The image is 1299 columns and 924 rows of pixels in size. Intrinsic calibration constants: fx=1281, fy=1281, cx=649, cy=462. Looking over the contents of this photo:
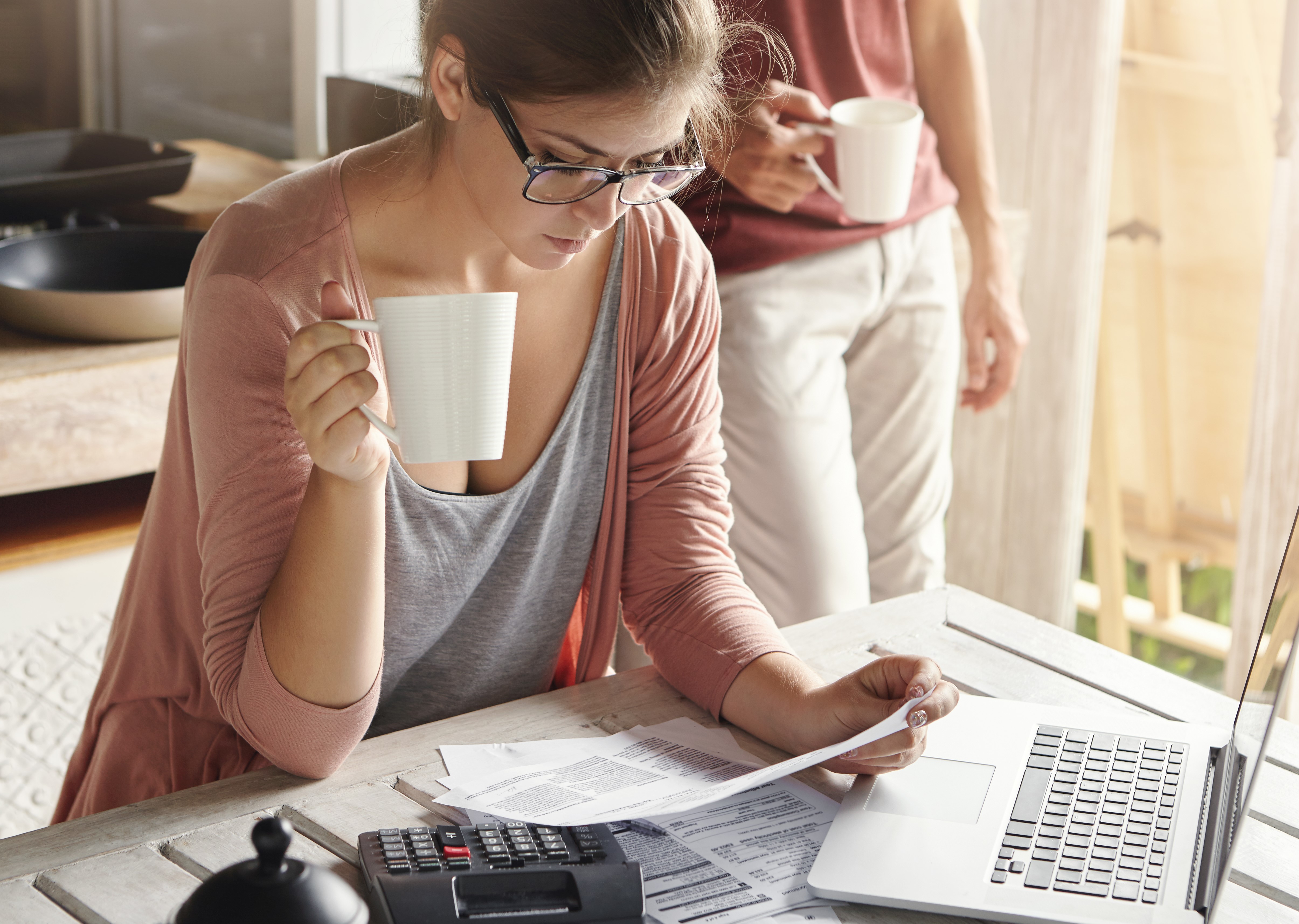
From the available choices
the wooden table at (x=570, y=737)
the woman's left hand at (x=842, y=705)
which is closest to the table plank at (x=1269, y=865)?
the wooden table at (x=570, y=737)

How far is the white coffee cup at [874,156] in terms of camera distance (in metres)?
1.46

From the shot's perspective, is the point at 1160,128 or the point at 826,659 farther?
the point at 1160,128

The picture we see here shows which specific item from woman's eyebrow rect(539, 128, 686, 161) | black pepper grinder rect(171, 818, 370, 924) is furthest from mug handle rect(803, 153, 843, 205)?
black pepper grinder rect(171, 818, 370, 924)

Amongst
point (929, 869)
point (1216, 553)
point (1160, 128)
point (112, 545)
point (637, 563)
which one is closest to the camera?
point (929, 869)

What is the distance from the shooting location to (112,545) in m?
1.66

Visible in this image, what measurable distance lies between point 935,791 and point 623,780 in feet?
0.71

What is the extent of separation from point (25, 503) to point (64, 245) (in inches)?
14.2

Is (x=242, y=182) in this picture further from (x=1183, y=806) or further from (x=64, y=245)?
(x=1183, y=806)

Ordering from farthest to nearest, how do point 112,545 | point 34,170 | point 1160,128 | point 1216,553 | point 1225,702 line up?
point 1216,553
point 1160,128
point 34,170
point 112,545
point 1225,702

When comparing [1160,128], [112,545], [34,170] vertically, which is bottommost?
[112,545]

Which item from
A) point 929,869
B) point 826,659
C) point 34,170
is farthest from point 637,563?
point 34,170

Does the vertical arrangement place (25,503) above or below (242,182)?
below

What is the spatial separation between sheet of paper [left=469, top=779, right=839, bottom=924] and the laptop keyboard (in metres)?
0.12

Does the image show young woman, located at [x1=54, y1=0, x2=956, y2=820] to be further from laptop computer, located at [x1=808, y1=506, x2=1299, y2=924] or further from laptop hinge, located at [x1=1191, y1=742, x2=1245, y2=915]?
→ laptop hinge, located at [x1=1191, y1=742, x2=1245, y2=915]
